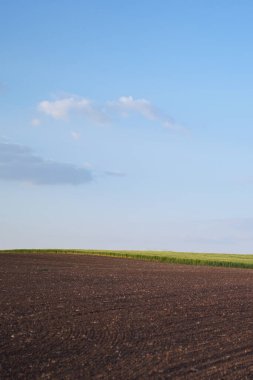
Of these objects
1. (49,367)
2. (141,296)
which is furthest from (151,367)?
(141,296)

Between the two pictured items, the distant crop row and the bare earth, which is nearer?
the bare earth

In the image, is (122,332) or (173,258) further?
(173,258)

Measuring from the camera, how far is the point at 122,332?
→ 15742 mm

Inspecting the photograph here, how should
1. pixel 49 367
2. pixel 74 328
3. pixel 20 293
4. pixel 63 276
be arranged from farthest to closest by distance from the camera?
pixel 63 276 → pixel 20 293 → pixel 74 328 → pixel 49 367

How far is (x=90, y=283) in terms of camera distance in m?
27.3

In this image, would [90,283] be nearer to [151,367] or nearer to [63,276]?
[63,276]

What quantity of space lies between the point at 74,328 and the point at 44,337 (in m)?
1.40

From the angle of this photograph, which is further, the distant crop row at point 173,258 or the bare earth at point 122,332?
the distant crop row at point 173,258

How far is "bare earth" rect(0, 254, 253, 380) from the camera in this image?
12461 millimetres

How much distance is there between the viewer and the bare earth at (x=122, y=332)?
12.5 metres

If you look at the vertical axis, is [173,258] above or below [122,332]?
above

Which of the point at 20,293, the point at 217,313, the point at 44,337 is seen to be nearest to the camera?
the point at 44,337

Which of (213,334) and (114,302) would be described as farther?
(114,302)

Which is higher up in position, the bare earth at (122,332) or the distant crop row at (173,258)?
the distant crop row at (173,258)
